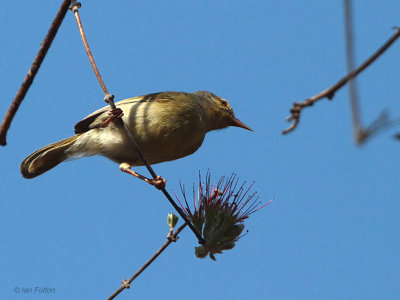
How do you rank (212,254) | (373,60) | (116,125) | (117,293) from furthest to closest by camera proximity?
(116,125) → (212,254) → (117,293) → (373,60)

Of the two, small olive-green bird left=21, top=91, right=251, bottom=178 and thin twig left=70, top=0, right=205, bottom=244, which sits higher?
small olive-green bird left=21, top=91, right=251, bottom=178

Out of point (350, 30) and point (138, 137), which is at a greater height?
point (138, 137)

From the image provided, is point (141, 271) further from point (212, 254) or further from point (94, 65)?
point (94, 65)

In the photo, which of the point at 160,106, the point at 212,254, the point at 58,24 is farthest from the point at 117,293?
the point at 160,106

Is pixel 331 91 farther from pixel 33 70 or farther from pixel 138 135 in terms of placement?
pixel 138 135

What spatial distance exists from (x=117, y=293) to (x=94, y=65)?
1.52 m

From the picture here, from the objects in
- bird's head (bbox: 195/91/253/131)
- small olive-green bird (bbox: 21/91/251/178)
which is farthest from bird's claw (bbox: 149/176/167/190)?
bird's head (bbox: 195/91/253/131)

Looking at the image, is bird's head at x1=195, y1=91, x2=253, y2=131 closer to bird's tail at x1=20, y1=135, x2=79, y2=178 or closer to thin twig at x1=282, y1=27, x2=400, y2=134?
bird's tail at x1=20, y1=135, x2=79, y2=178

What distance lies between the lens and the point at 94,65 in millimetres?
3420

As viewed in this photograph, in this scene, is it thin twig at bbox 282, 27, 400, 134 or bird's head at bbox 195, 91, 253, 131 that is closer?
thin twig at bbox 282, 27, 400, 134

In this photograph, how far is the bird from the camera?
4.90 meters

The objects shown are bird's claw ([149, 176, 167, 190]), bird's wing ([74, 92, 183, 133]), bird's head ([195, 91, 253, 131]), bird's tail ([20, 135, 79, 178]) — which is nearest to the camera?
bird's claw ([149, 176, 167, 190])

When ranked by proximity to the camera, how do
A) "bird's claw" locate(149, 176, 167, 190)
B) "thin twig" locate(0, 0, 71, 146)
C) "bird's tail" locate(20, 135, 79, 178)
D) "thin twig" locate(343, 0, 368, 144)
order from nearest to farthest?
"thin twig" locate(343, 0, 368, 144), "thin twig" locate(0, 0, 71, 146), "bird's claw" locate(149, 176, 167, 190), "bird's tail" locate(20, 135, 79, 178)

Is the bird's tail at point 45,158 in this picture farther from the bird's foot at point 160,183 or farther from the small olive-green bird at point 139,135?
the bird's foot at point 160,183
